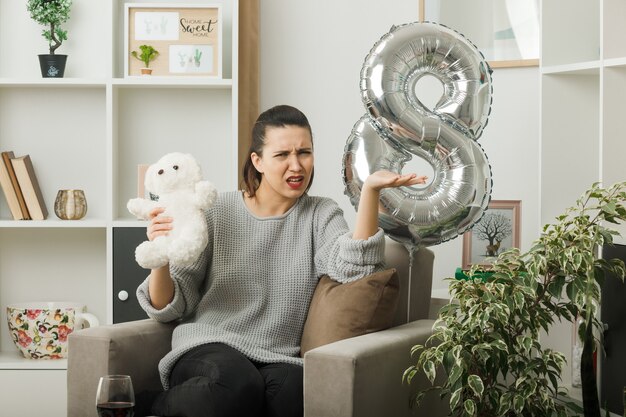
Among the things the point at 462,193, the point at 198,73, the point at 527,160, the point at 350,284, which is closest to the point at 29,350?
the point at 198,73

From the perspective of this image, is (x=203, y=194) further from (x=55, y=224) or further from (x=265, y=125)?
(x=55, y=224)

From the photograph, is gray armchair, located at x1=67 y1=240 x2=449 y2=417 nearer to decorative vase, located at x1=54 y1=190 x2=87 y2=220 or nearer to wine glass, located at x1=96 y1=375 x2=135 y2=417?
wine glass, located at x1=96 y1=375 x2=135 y2=417

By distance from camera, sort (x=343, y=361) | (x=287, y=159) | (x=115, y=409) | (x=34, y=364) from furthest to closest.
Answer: (x=34, y=364)
(x=287, y=159)
(x=343, y=361)
(x=115, y=409)

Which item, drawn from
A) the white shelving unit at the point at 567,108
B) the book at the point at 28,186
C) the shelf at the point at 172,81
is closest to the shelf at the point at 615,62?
the white shelving unit at the point at 567,108

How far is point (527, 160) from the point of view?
128 inches

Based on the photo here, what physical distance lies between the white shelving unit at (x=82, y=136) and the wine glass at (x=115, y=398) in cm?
187

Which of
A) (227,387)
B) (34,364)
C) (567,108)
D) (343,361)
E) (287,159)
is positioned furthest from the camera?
(34,364)

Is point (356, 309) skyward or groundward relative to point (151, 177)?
groundward

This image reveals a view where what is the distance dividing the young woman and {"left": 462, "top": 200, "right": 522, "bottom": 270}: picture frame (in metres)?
0.92

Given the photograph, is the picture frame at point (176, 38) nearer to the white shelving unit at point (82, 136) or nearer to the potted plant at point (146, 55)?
the potted plant at point (146, 55)

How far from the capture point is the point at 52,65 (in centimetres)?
322

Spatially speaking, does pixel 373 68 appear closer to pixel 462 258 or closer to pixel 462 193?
pixel 462 193

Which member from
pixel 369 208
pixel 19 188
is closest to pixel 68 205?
pixel 19 188

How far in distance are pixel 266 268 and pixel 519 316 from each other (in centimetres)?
68
